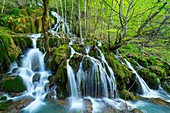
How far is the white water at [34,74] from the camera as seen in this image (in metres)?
5.36

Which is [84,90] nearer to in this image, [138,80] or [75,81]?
[75,81]

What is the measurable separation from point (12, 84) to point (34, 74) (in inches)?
43.5

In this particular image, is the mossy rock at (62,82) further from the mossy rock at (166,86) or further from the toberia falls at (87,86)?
the mossy rock at (166,86)

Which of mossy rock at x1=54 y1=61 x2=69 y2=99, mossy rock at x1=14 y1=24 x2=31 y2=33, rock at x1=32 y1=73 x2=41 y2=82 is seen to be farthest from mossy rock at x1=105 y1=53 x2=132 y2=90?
mossy rock at x1=14 y1=24 x2=31 y2=33

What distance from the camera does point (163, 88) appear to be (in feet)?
23.4

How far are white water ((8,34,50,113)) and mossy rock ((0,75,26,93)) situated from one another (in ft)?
0.60

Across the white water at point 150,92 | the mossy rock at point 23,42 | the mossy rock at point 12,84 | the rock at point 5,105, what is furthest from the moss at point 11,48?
the white water at point 150,92

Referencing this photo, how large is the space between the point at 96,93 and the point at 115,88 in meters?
0.74

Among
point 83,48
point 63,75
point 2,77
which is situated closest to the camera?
point 63,75

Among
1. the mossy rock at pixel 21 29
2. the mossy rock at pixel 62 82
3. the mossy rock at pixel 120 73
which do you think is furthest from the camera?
the mossy rock at pixel 21 29

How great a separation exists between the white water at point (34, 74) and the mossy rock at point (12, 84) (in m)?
0.18

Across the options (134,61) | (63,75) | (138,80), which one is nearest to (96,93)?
(63,75)

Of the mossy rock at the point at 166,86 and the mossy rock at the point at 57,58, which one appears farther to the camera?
the mossy rock at the point at 166,86

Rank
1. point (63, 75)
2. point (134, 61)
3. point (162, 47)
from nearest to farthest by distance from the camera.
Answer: point (162, 47) < point (63, 75) < point (134, 61)
